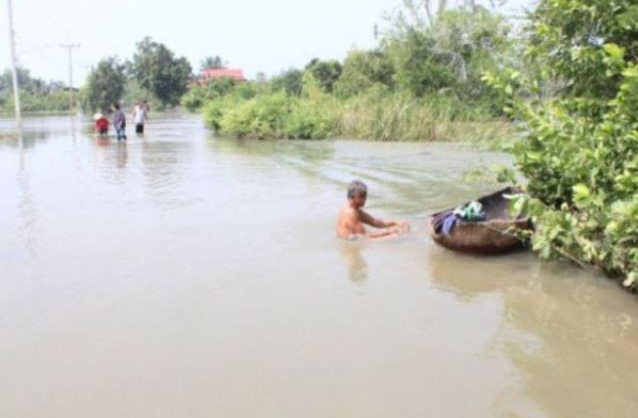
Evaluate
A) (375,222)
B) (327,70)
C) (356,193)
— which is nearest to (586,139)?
(356,193)

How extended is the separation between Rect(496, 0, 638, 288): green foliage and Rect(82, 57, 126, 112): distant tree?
60.5 m

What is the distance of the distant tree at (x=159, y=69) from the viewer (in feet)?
230

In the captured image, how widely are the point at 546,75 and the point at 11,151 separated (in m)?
20.0

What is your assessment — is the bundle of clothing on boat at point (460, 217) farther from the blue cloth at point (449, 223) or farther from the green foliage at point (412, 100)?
the green foliage at point (412, 100)

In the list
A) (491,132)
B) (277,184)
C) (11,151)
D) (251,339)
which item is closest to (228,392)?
(251,339)

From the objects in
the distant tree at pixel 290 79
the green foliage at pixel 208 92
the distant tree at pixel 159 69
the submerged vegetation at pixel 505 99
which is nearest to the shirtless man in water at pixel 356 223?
the submerged vegetation at pixel 505 99

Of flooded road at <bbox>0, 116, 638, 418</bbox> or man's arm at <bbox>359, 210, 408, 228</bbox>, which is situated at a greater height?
man's arm at <bbox>359, 210, 408, 228</bbox>

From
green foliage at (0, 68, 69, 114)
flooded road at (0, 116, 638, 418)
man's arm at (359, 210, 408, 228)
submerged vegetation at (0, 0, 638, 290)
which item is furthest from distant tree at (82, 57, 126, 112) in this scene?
man's arm at (359, 210, 408, 228)

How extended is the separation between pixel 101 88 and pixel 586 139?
6311cm

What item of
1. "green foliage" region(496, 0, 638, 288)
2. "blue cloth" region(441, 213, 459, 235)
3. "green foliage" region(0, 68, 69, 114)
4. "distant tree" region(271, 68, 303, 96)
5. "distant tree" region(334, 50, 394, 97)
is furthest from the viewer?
"green foliage" region(0, 68, 69, 114)

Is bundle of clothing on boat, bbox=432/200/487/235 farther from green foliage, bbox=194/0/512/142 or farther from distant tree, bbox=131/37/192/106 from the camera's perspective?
distant tree, bbox=131/37/192/106

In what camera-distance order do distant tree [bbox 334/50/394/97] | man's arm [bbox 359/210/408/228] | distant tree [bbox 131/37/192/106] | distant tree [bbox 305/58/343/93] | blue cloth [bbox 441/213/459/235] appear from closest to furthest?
blue cloth [bbox 441/213/459/235] → man's arm [bbox 359/210/408/228] → distant tree [bbox 334/50/394/97] → distant tree [bbox 305/58/343/93] → distant tree [bbox 131/37/192/106]

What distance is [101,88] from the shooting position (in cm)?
6397

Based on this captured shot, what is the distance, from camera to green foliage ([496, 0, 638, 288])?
206 inches
